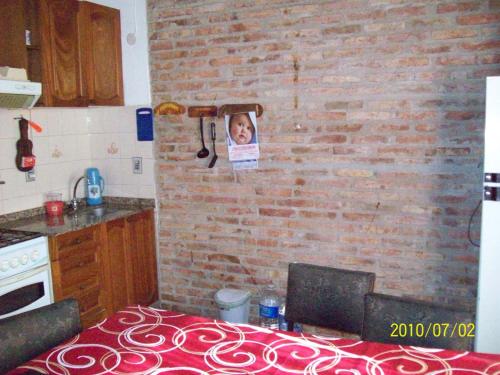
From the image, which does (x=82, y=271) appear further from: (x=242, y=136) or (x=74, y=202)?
(x=242, y=136)

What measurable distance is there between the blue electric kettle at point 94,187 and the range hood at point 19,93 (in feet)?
2.77

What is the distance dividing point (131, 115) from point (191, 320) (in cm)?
209

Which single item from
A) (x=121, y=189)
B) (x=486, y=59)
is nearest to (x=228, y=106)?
(x=121, y=189)

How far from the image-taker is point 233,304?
2971mm

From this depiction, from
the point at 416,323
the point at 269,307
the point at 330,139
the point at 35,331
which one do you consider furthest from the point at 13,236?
the point at 416,323

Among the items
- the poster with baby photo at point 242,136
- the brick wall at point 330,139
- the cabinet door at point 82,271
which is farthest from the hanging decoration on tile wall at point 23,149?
the poster with baby photo at point 242,136

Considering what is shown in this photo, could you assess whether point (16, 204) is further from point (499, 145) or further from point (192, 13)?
point (499, 145)

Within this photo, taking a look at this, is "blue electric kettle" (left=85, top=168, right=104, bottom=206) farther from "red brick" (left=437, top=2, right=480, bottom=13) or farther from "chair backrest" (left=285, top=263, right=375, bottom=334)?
"red brick" (left=437, top=2, right=480, bottom=13)

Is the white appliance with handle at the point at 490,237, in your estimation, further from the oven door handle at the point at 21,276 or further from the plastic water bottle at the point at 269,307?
the oven door handle at the point at 21,276

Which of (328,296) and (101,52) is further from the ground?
(101,52)

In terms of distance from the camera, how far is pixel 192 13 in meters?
3.11

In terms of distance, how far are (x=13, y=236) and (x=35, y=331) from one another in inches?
49.1

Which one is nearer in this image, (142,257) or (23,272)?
(23,272)

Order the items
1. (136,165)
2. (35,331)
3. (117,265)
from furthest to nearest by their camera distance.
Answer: (136,165), (117,265), (35,331)
